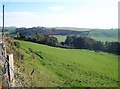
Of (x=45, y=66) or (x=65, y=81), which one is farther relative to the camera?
(x=45, y=66)

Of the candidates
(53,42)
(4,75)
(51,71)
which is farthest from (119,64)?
(4,75)

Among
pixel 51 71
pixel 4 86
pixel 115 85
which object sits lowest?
pixel 115 85

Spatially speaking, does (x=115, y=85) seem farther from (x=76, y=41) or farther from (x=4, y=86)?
(x=76, y=41)

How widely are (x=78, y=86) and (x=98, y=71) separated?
10093mm

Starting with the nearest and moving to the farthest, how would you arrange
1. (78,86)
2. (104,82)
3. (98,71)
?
(78,86), (104,82), (98,71)

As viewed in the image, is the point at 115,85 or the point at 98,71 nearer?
the point at 115,85

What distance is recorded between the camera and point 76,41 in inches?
2356

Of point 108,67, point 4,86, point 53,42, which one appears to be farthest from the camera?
point 53,42

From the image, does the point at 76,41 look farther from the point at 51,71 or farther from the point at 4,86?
the point at 4,86

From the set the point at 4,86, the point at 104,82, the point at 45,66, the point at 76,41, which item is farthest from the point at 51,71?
the point at 76,41

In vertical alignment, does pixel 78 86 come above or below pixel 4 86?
below

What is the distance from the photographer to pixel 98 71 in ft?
107

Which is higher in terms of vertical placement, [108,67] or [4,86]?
[4,86]

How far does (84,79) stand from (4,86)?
1878cm
